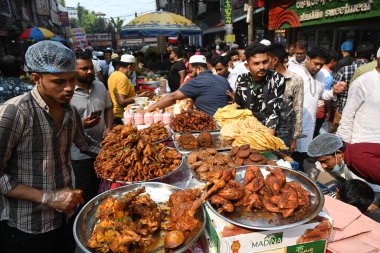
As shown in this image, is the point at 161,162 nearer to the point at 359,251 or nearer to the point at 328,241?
the point at 328,241

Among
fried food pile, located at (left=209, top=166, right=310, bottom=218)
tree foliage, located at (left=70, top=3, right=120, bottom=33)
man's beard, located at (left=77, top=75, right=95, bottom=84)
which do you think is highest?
tree foliage, located at (left=70, top=3, right=120, bottom=33)

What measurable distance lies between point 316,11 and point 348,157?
9.04 m

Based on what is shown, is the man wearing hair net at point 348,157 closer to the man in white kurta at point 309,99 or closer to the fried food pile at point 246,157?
the fried food pile at point 246,157

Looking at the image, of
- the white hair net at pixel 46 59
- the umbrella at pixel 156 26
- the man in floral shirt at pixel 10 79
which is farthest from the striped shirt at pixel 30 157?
the umbrella at pixel 156 26

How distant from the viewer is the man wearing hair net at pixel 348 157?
2.46 meters

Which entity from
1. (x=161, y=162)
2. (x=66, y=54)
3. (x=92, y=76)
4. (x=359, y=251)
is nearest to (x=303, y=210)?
(x=359, y=251)

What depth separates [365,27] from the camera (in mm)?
8156

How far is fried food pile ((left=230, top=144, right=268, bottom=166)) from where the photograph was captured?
7.04 ft

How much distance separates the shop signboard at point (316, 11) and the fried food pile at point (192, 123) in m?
7.36

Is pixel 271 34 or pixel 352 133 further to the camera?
pixel 271 34

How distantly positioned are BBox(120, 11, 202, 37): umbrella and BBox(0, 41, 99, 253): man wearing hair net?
29.4ft

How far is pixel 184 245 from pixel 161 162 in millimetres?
984

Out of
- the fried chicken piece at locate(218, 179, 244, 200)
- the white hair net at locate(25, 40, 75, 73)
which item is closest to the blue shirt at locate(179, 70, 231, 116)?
the white hair net at locate(25, 40, 75, 73)

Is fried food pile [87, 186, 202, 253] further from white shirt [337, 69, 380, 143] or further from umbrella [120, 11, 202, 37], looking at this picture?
umbrella [120, 11, 202, 37]
